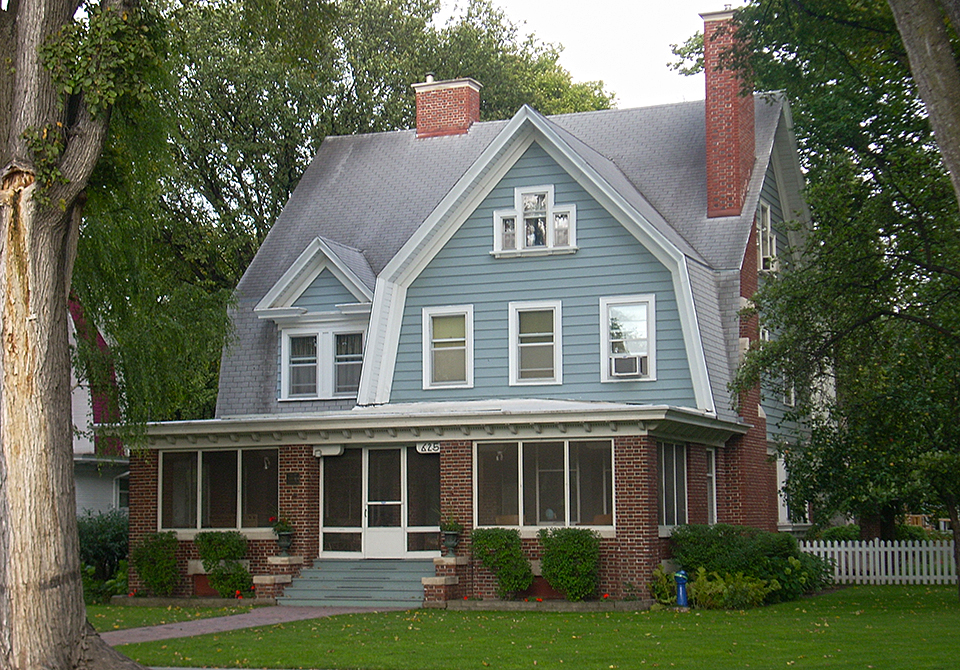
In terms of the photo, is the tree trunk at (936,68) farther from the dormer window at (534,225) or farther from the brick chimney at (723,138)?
the brick chimney at (723,138)

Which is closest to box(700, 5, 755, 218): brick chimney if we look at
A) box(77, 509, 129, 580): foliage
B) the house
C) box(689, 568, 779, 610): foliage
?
the house

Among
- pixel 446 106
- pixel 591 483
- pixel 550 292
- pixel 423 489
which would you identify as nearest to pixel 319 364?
pixel 423 489

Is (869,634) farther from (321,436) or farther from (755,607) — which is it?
(321,436)

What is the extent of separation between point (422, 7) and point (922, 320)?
910 inches

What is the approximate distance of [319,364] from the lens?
90.6 feet

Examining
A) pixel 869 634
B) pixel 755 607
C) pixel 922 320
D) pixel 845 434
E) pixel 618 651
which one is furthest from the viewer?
pixel 845 434

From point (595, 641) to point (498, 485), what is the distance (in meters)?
7.02

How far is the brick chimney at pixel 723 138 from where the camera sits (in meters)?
27.0

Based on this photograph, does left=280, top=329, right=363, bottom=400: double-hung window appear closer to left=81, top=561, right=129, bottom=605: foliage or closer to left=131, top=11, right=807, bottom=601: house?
left=131, top=11, right=807, bottom=601: house

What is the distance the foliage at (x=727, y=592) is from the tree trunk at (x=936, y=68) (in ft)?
38.9

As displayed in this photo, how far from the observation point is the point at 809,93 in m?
20.0

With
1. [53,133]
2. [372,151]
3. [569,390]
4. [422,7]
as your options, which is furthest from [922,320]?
[422,7]

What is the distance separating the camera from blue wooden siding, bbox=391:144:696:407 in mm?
24312

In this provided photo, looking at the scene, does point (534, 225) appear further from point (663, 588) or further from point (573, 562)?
point (663, 588)
